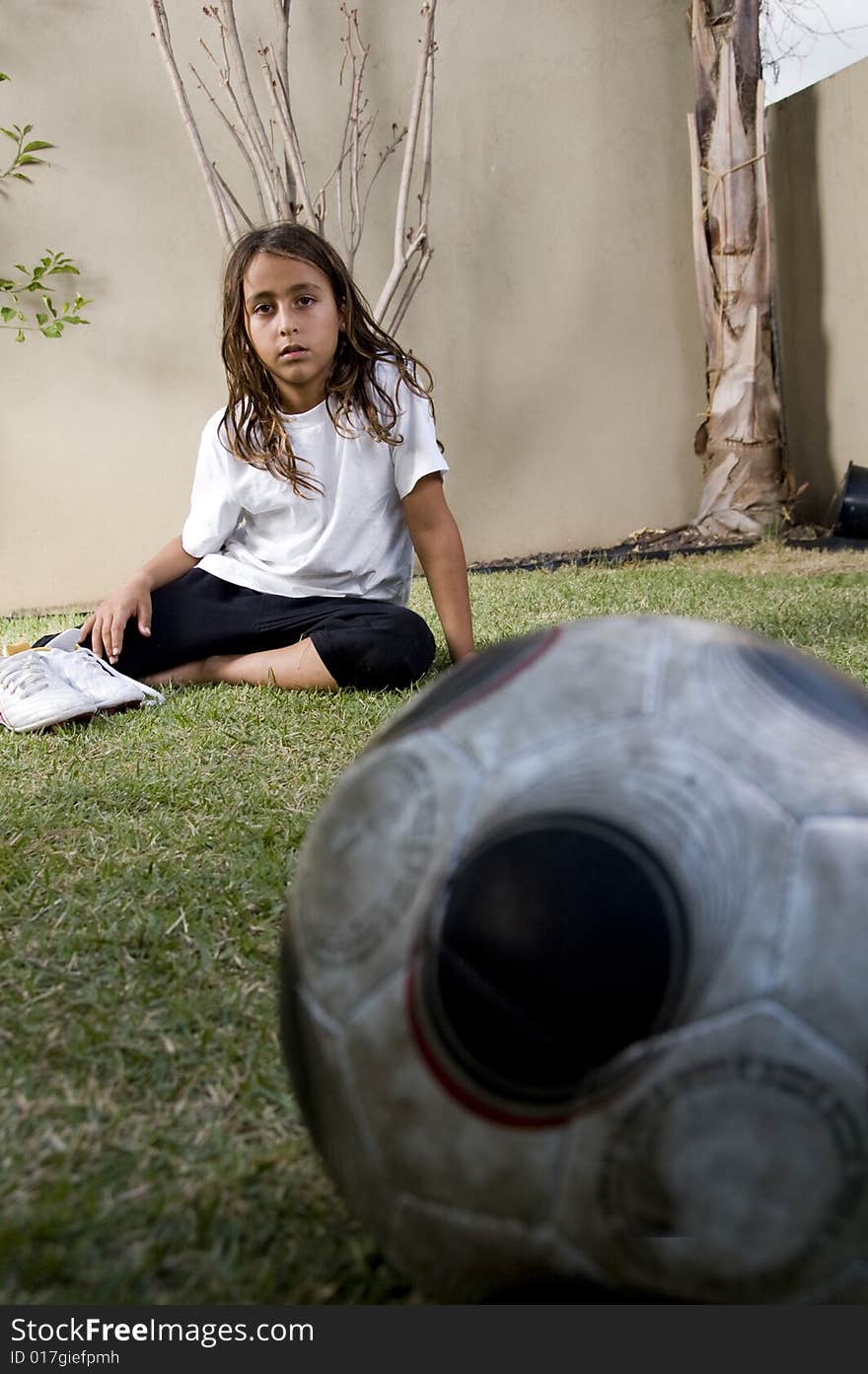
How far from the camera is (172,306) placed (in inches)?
202

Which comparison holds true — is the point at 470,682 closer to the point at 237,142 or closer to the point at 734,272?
the point at 237,142

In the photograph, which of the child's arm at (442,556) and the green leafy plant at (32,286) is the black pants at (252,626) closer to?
the child's arm at (442,556)

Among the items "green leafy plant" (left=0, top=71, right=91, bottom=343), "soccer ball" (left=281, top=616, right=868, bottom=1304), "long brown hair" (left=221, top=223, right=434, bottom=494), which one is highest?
"green leafy plant" (left=0, top=71, right=91, bottom=343)

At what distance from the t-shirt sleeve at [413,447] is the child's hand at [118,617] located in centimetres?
70

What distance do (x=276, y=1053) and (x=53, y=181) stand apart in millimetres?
4877

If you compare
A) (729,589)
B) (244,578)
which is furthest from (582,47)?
(244,578)

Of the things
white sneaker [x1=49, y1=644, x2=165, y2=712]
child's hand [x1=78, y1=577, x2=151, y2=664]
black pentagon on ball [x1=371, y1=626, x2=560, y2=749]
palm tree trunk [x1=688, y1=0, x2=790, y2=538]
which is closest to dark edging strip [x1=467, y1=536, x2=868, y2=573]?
palm tree trunk [x1=688, y1=0, x2=790, y2=538]

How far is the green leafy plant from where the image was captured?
4.79 metres

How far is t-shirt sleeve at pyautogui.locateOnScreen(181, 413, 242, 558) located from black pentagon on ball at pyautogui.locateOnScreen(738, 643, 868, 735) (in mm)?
2175

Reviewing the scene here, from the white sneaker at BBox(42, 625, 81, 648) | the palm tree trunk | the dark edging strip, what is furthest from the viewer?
the palm tree trunk

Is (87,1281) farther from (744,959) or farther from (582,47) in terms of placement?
(582,47)

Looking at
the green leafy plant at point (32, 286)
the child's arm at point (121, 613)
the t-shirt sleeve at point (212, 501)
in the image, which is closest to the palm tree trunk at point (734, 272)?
the green leafy plant at point (32, 286)

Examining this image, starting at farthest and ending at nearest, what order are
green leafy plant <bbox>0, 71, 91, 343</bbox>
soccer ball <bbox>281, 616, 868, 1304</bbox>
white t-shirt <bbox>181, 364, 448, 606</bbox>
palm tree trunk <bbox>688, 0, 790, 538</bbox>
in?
palm tree trunk <bbox>688, 0, 790, 538</bbox> < green leafy plant <bbox>0, 71, 91, 343</bbox> < white t-shirt <bbox>181, 364, 448, 606</bbox> < soccer ball <bbox>281, 616, 868, 1304</bbox>

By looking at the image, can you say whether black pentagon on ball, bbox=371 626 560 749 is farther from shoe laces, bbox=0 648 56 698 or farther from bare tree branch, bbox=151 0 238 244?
bare tree branch, bbox=151 0 238 244
